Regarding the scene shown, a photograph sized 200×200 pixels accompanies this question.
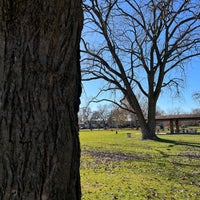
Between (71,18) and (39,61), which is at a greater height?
(71,18)

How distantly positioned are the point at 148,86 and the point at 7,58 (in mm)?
20455

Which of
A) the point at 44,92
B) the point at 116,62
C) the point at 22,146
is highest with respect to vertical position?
the point at 116,62

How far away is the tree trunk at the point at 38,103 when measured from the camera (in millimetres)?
1745

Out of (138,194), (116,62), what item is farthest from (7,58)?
(116,62)

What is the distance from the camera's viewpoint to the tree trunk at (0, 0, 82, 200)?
5.73 ft

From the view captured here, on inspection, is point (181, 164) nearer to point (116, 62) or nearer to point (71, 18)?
point (71, 18)

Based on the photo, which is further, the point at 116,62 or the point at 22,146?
the point at 116,62

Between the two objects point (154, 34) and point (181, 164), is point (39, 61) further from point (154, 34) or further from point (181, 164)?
point (154, 34)

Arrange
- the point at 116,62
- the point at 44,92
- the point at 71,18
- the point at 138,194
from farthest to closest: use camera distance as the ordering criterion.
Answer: the point at 116,62 → the point at 138,194 → the point at 71,18 → the point at 44,92

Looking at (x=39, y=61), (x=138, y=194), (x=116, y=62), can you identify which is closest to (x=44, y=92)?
(x=39, y=61)

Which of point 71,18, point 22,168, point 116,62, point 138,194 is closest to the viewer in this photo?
point 22,168

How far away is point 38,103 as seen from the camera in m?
1.83

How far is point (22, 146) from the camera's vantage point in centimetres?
175

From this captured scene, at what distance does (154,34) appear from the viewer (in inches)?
822
